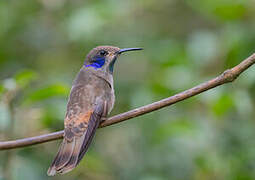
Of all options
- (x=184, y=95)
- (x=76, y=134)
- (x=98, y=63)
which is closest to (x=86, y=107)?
(x=76, y=134)

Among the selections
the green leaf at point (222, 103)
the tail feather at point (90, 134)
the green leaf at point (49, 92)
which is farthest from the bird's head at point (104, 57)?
the green leaf at point (222, 103)

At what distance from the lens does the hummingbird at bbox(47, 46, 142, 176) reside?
3.71 meters

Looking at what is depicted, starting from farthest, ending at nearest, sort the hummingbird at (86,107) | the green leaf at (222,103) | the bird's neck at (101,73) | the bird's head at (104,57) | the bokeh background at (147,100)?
the bird's head at (104,57) < the bird's neck at (101,73) < the bokeh background at (147,100) < the green leaf at (222,103) < the hummingbird at (86,107)

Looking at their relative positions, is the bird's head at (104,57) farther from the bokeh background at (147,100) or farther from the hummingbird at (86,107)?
the bokeh background at (147,100)

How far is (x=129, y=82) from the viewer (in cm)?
589

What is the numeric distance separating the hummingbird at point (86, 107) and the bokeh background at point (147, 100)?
0.64 ft

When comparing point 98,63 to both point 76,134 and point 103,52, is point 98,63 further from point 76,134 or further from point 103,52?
point 76,134

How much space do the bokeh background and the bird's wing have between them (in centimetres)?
20

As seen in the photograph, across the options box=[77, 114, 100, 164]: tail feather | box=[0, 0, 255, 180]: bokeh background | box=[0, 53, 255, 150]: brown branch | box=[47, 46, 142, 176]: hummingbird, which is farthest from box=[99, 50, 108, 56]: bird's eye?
box=[0, 53, 255, 150]: brown branch

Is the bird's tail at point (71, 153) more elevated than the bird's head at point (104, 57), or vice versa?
the bird's head at point (104, 57)

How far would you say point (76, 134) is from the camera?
12.9 feet

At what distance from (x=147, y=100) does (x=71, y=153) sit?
1.06 meters

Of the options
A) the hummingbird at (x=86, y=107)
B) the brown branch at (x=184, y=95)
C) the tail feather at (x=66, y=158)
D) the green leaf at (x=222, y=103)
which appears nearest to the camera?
the brown branch at (x=184, y=95)

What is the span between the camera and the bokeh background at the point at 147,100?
13.7 feet
